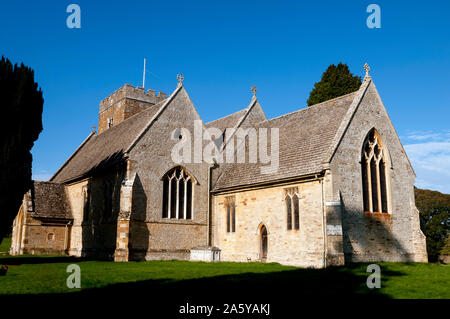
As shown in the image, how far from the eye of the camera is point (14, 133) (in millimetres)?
19031

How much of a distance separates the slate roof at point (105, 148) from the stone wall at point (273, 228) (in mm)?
7423

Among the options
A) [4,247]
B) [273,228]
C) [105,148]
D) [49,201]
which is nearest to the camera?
[273,228]

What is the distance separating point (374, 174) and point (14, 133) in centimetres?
1859

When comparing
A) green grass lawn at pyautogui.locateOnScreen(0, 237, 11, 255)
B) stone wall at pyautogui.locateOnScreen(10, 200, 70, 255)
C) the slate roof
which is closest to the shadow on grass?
the slate roof

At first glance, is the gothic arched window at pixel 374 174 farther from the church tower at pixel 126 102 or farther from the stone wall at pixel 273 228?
the church tower at pixel 126 102

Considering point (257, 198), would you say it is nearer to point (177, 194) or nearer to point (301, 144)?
point (301, 144)

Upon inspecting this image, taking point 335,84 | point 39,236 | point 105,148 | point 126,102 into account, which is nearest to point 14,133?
point 105,148

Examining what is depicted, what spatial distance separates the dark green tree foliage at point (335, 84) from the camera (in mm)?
40219

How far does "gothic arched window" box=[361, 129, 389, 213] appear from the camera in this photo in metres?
23.0

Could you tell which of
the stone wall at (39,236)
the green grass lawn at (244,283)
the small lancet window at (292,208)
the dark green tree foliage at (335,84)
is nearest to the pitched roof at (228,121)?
the dark green tree foliage at (335,84)

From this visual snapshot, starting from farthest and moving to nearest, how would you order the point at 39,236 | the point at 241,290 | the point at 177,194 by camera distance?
the point at 39,236 → the point at 177,194 → the point at 241,290
